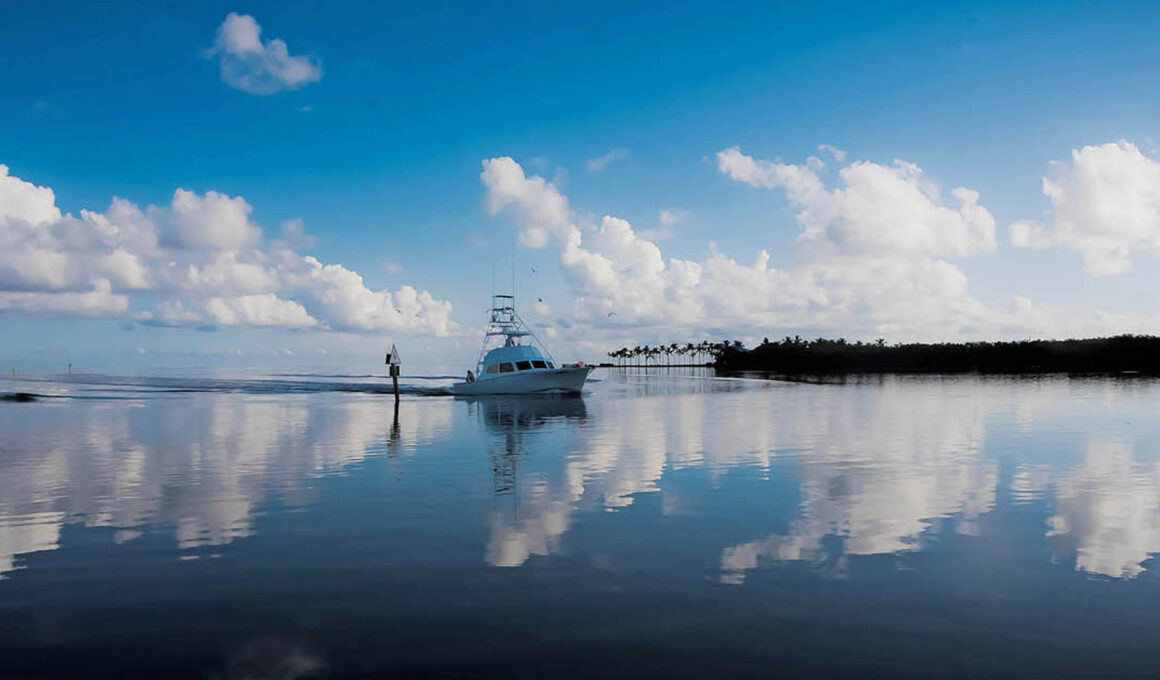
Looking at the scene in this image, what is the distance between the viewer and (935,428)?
31703mm

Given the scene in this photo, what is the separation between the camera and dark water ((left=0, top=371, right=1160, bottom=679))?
23.4 ft

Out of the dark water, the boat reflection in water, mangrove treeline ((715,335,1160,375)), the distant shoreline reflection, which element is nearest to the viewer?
the dark water

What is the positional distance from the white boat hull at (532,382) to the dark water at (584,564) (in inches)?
1302

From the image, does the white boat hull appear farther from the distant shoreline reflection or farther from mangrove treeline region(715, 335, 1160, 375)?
mangrove treeline region(715, 335, 1160, 375)

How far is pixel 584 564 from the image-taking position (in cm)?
1031

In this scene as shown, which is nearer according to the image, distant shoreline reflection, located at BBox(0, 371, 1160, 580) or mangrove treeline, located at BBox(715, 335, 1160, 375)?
distant shoreline reflection, located at BBox(0, 371, 1160, 580)

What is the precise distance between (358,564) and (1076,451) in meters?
23.0

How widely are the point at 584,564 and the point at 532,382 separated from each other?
4762 centimetres

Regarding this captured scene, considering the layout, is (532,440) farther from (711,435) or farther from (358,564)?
(358,564)

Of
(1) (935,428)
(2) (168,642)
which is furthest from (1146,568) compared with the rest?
(1) (935,428)

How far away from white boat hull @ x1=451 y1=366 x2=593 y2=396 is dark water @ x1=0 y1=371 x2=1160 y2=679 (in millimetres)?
33068

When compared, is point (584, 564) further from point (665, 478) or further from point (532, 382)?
point (532, 382)

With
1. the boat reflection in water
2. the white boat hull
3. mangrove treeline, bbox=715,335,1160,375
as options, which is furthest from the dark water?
mangrove treeline, bbox=715,335,1160,375

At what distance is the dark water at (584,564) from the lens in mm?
7121
